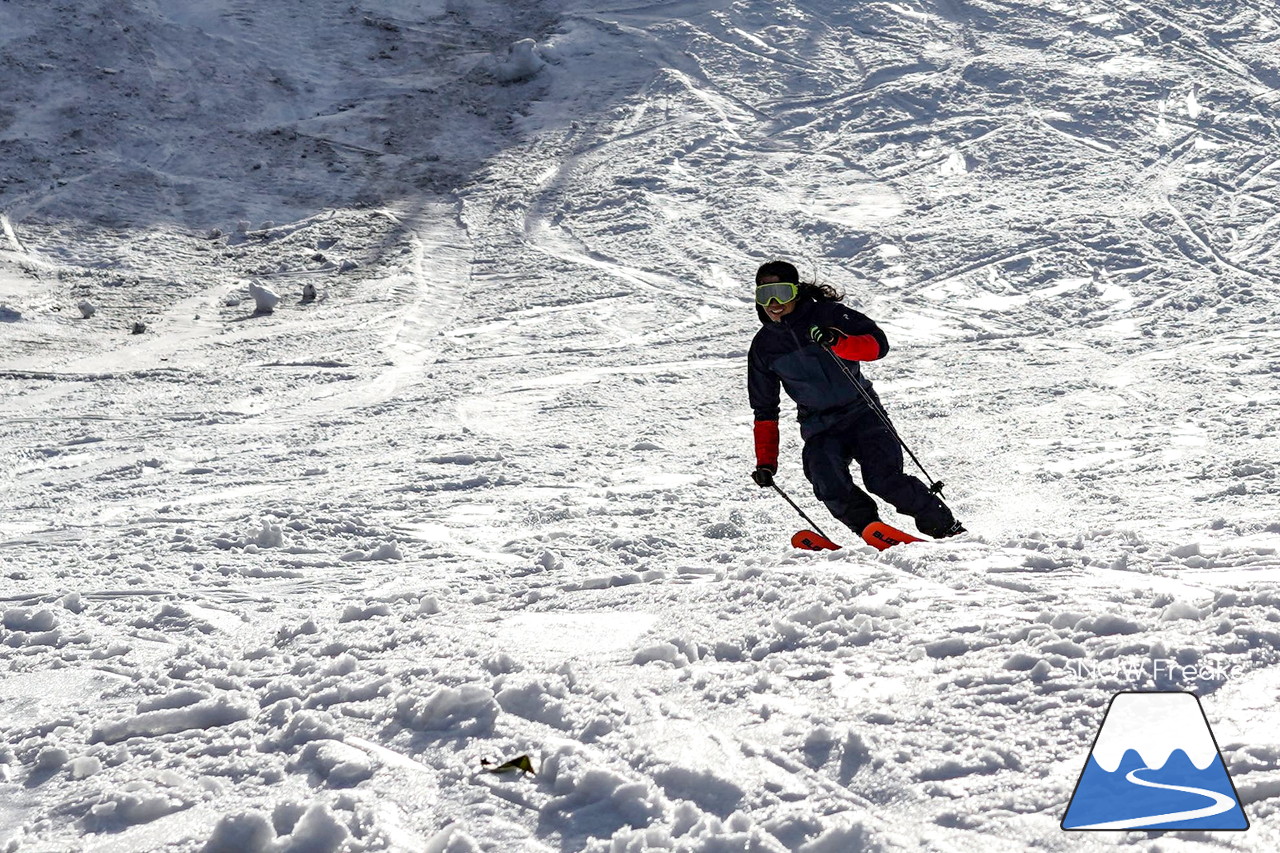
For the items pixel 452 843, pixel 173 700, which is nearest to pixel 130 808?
pixel 173 700

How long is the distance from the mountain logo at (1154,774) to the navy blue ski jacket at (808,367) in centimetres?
290

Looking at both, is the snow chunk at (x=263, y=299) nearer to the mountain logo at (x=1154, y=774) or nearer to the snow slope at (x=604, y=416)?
the snow slope at (x=604, y=416)

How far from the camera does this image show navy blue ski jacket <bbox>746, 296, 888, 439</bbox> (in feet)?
18.6

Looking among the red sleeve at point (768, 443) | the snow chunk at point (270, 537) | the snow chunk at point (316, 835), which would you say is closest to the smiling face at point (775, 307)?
the red sleeve at point (768, 443)

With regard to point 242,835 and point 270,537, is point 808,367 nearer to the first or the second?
point 270,537

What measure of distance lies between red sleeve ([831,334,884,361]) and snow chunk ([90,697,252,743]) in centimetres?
319

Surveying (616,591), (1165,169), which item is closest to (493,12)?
(1165,169)

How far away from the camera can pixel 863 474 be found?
588 cm

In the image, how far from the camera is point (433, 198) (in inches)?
635

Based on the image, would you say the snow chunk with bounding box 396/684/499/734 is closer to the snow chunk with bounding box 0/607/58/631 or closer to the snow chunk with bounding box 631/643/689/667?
the snow chunk with bounding box 631/643/689/667

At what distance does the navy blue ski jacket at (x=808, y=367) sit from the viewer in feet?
18.6

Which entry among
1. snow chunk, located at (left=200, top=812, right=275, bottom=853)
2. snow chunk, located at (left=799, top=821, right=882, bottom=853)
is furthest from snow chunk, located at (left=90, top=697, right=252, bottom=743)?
snow chunk, located at (left=799, top=821, right=882, bottom=853)

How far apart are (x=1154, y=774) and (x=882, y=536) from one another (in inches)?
117

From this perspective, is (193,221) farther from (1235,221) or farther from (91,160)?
(1235,221)
